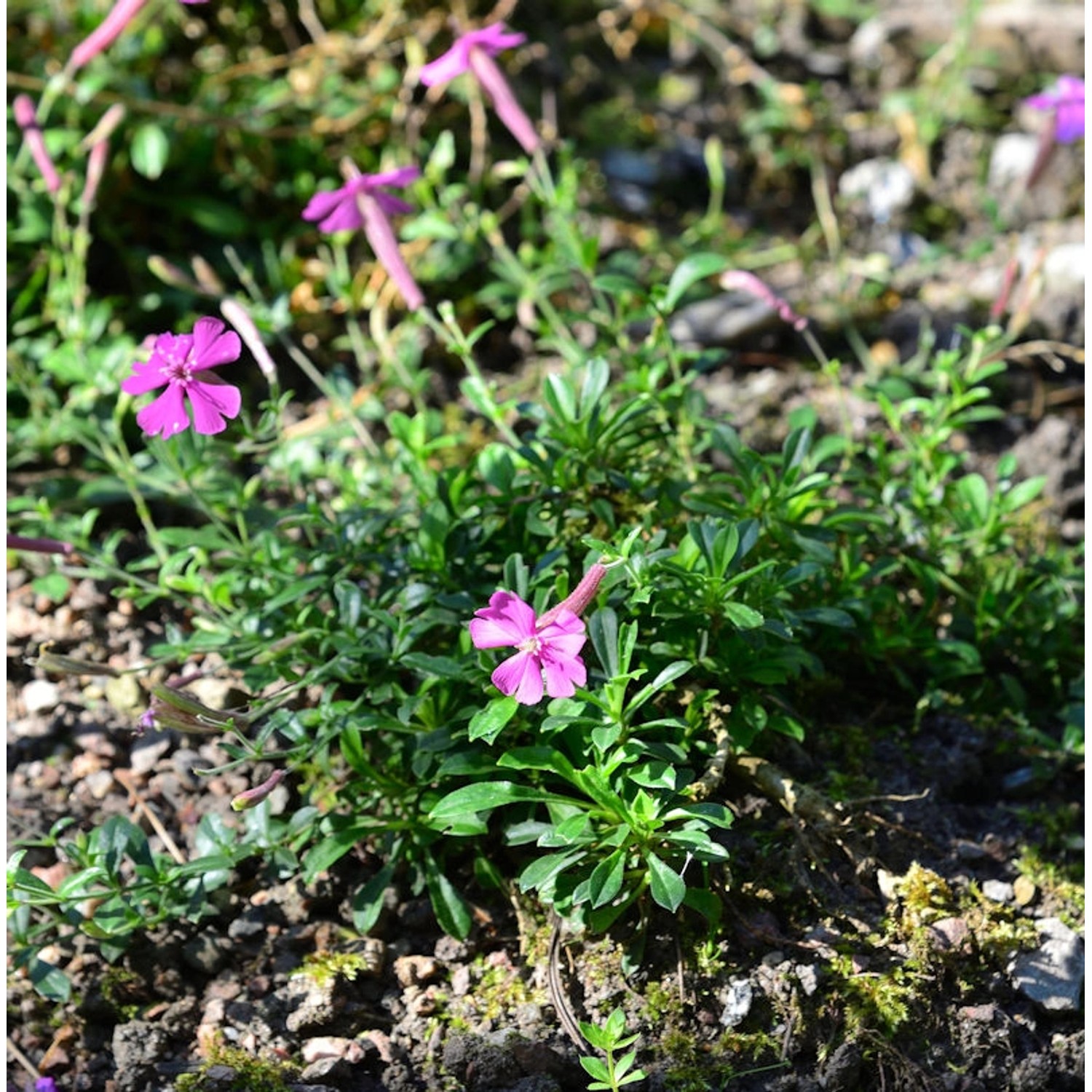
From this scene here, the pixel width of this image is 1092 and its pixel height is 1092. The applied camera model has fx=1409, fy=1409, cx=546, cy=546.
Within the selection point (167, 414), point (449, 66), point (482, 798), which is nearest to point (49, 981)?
point (482, 798)

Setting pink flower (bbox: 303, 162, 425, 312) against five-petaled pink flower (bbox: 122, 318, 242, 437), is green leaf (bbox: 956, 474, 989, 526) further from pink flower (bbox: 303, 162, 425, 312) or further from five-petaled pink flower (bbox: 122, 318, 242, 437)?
five-petaled pink flower (bbox: 122, 318, 242, 437)

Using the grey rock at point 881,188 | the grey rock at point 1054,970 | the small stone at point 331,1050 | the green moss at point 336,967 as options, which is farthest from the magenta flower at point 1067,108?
the small stone at point 331,1050

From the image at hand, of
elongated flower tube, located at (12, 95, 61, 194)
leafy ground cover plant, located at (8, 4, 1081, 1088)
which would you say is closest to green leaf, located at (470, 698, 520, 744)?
leafy ground cover plant, located at (8, 4, 1081, 1088)

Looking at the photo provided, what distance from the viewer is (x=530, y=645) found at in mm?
1762

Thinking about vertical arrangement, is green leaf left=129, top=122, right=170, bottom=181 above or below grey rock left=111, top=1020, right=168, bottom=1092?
above

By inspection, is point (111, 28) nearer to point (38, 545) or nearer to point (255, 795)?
point (38, 545)

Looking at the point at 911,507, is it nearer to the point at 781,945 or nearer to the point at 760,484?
the point at 760,484

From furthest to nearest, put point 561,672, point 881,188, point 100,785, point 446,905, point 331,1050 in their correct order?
1. point 881,188
2. point 100,785
3. point 446,905
4. point 331,1050
5. point 561,672

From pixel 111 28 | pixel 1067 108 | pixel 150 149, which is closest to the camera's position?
pixel 111 28

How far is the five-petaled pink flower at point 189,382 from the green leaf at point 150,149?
1.39m

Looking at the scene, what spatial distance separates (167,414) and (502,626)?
57 cm

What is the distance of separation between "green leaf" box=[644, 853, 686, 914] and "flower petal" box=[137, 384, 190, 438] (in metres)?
0.86

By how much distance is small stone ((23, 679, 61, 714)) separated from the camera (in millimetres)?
2484

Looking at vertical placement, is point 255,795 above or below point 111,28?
below
